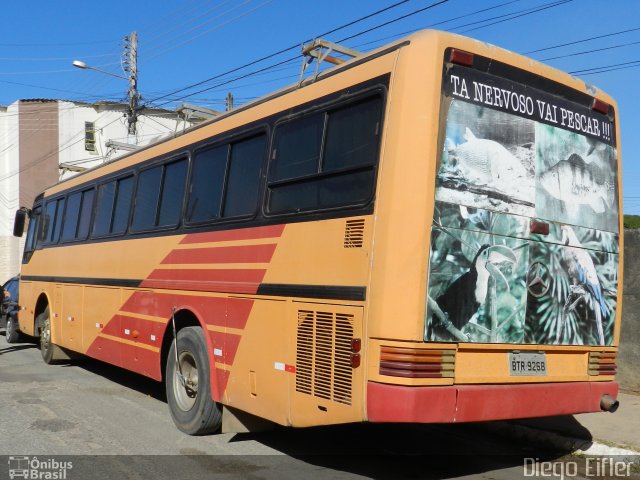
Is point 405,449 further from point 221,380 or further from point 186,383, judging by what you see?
point 186,383

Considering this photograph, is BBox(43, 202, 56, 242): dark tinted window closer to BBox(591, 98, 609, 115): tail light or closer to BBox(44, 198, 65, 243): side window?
BBox(44, 198, 65, 243): side window

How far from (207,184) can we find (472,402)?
144 inches

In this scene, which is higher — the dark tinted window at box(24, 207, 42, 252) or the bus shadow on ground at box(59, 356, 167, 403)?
the dark tinted window at box(24, 207, 42, 252)

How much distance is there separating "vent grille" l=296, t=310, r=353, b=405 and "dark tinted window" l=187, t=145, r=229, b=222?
2.02 m

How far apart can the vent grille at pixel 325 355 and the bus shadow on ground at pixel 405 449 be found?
124 cm

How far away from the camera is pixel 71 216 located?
11.2 metres

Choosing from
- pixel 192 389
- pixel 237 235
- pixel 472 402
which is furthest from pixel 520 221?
pixel 192 389

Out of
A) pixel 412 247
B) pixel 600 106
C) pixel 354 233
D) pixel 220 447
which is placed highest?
pixel 600 106

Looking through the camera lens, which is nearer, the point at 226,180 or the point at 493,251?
the point at 493,251

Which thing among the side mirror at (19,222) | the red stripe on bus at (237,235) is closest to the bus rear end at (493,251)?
the red stripe on bus at (237,235)

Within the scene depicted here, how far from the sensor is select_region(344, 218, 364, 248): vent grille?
187 inches

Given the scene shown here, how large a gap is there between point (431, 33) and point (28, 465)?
4.87 metres

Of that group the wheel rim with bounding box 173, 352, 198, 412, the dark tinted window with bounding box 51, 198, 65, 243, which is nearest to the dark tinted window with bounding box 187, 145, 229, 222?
the wheel rim with bounding box 173, 352, 198, 412

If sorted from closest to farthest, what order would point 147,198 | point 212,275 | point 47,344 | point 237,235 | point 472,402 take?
1. point 472,402
2. point 237,235
3. point 212,275
4. point 147,198
5. point 47,344
